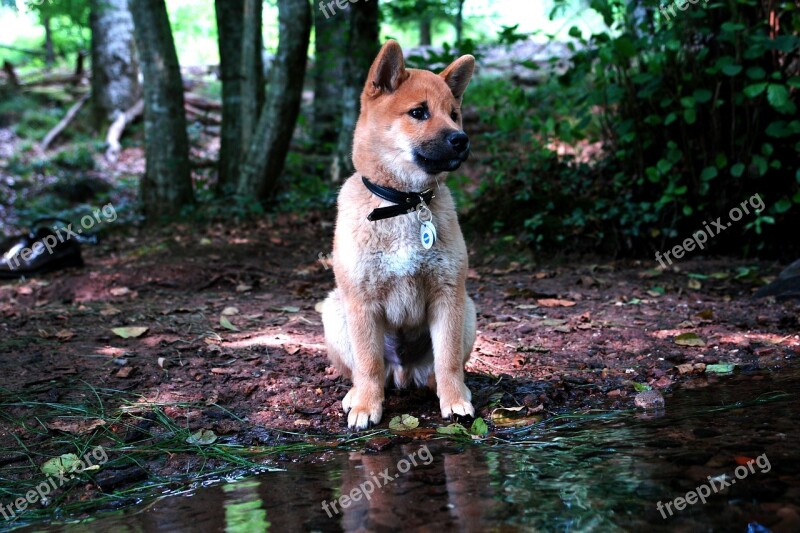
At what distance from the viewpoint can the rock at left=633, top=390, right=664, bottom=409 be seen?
3588 mm

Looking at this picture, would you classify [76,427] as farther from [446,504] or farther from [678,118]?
[678,118]

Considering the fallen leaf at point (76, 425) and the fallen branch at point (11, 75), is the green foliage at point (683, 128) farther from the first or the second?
the fallen branch at point (11, 75)

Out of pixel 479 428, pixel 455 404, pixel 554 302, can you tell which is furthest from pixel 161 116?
pixel 479 428

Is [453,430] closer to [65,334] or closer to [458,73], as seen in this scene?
[458,73]

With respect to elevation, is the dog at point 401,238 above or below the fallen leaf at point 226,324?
above

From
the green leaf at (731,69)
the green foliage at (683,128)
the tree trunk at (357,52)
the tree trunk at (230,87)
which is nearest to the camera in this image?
the green leaf at (731,69)

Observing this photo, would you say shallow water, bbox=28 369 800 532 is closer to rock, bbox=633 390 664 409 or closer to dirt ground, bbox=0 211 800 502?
rock, bbox=633 390 664 409

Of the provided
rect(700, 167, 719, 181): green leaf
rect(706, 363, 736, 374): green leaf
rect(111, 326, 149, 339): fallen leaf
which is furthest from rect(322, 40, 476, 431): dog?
rect(700, 167, 719, 181): green leaf

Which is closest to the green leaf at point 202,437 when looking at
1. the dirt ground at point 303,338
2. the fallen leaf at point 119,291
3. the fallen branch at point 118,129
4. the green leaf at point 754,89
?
the dirt ground at point 303,338

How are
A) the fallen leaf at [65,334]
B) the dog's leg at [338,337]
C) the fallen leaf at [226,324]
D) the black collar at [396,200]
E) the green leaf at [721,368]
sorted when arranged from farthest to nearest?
the fallen leaf at [226,324]
the fallen leaf at [65,334]
the green leaf at [721,368]
the dog's leg at [338,337]
the black collar at [396,200]

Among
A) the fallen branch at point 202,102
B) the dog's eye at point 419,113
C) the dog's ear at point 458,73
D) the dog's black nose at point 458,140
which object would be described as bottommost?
the dog's black nose at point 458,140

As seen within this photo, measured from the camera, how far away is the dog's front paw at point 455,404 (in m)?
3.61

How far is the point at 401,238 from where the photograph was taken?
11.9 ft

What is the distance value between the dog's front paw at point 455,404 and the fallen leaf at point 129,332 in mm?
2626
